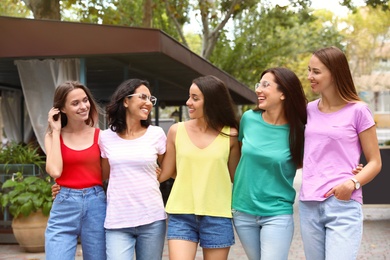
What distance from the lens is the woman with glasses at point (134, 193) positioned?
4.28 m

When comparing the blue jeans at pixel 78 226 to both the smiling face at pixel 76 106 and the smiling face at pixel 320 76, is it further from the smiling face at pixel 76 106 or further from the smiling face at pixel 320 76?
the smiling face at pixel 320 76

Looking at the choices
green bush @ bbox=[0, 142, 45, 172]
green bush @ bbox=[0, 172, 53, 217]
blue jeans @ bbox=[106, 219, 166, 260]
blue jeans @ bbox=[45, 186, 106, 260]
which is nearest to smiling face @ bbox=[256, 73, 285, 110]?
blue jeans @ bbox=[106, 219, 166, 260]

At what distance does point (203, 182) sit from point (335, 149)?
0.87 metres

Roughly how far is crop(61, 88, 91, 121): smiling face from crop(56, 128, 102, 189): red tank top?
0.21 metres

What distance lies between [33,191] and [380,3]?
11.1 meters

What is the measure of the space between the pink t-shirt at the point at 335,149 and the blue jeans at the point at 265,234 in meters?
0.26

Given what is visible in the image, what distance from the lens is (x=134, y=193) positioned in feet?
14.1

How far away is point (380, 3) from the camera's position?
55.7 feet

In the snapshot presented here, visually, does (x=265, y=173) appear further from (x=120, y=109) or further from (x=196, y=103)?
(x=120, y=109)

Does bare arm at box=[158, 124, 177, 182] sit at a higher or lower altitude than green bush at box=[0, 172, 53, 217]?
higher

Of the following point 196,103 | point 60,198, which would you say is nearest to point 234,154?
point 196,103

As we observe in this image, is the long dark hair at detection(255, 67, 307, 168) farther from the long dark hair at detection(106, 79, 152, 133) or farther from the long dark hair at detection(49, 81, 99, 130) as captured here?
the long dark hair at detection(49, 81, 99, 130)

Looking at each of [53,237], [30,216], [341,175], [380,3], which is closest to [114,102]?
[53,237]

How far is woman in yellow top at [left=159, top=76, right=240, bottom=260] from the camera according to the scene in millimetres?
4301
